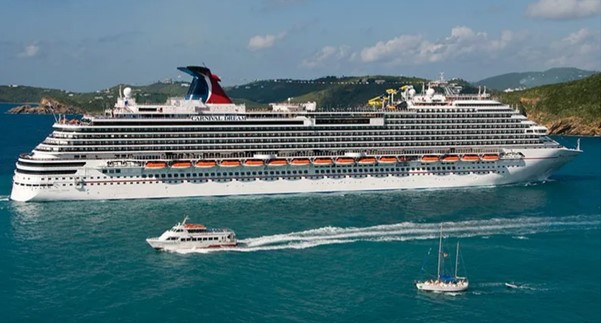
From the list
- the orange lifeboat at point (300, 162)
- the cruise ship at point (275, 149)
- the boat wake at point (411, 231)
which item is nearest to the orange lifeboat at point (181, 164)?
the cruise ship at point (275, 149)

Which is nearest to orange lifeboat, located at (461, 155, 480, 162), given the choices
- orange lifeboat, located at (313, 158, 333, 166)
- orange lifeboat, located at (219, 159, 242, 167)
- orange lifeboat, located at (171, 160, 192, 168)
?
orange lifeboat, located at (313, 158, 333, 166)

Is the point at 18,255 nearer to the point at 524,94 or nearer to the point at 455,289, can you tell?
the point at 455,289

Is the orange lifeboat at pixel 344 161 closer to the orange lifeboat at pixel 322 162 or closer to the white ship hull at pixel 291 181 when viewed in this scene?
the orange lifeboat at pixel 322 162

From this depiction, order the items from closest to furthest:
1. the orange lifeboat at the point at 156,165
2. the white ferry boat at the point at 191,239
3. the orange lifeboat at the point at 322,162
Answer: the white ferry boat at the point at 191,239 → the orange lifeboat at the point at 156,165 → the orange lifeboat at the point at 322,162

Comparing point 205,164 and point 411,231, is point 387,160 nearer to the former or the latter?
point 411,231

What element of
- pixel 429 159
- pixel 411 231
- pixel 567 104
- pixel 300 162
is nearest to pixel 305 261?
pixel 411 231

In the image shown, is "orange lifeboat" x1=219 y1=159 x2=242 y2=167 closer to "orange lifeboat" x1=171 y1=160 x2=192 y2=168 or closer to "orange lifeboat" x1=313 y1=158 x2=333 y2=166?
"orange lifeboat" x1=171 y1=160 x2=192 y2=168

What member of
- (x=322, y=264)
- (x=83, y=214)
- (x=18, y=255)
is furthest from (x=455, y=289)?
(x=83, y=214)
